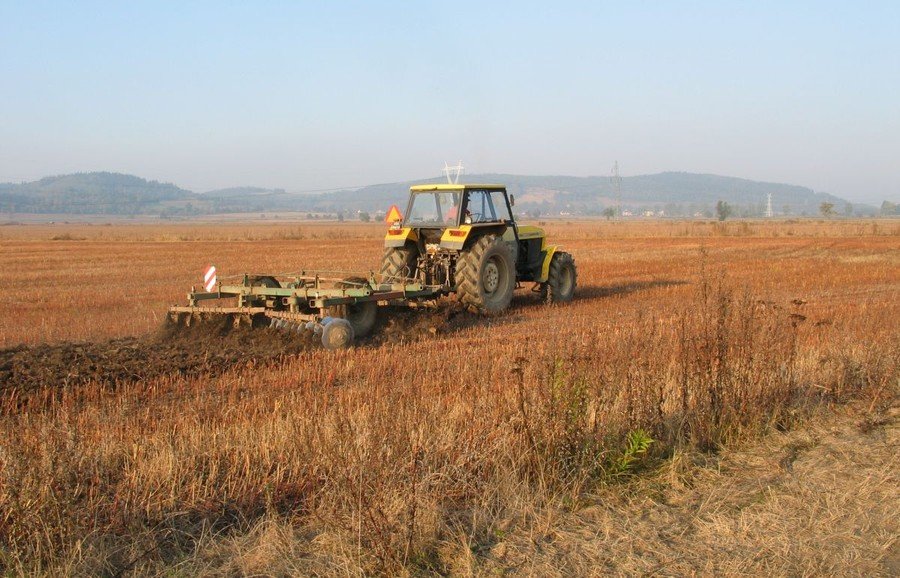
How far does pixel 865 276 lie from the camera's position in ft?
58.2

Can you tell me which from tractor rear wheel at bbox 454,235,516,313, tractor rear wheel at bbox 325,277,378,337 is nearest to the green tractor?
tractor rear wheel at bbox 454,235,516,313

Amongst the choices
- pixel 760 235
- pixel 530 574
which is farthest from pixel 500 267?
pixel 760 235

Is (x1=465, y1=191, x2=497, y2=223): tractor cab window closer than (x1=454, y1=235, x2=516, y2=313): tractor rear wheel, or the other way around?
(x1=454, y1=235, x2=516, y2=313): tractor rear wheel

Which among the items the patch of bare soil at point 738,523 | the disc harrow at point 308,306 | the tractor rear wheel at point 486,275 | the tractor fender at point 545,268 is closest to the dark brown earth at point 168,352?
the disc harrow at point 308,306

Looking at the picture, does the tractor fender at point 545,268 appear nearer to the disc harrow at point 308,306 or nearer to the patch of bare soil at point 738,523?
the disc harrow at point 308,306

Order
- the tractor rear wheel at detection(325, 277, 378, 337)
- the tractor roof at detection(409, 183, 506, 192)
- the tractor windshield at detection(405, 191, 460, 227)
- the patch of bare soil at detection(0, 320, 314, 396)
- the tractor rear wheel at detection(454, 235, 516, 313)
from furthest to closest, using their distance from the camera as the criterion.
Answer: the tractor windshield at detection(405, 191, 460, 227) → the tractor roof at detection(409, 183, 506, 192) → the tractor rear wheel at detection(454, 235, 516, 313) → the tractor rear wheel at detection(325, 277, 378, 337) → the patch of bare soil at detection(0, 320, 314, 396)

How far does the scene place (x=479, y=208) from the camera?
12117 mm

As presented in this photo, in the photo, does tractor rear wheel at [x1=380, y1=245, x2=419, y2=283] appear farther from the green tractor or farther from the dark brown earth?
the dark brown earth

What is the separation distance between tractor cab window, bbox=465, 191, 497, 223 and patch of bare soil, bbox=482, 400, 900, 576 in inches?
278

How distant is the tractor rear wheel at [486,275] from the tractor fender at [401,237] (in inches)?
30.6

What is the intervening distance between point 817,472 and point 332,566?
2.94 metres

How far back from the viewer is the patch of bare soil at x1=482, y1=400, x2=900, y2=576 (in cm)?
373

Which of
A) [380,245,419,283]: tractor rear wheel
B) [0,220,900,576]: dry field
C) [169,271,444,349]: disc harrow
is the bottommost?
[0,220,900,576]: dry field

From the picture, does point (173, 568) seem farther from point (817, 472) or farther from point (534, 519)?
point (817, 472)
